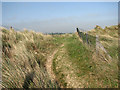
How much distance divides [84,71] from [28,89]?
109 inches

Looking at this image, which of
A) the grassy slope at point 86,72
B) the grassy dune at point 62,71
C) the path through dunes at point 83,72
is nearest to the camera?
the grassy dune at point 62,71

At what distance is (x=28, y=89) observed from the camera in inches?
103

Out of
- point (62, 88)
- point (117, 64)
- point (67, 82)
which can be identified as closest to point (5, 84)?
point (62, 88)

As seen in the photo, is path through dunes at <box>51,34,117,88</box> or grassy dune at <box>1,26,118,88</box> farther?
path through dunes at <box>51,34,117,88</box>

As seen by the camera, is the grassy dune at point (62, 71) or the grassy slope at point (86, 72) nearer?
the grassy dune at point (62, 71)

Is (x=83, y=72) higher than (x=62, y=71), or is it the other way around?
(x=83, y=72)

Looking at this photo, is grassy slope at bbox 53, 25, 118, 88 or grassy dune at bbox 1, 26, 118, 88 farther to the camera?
grassy slope at bbox 53, 25, 118, 88

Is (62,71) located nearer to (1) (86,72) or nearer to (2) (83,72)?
(2) (83,72)

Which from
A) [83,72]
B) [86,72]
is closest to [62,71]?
[83,72]

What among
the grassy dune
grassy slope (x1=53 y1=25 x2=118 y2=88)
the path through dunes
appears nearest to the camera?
the grassy dune

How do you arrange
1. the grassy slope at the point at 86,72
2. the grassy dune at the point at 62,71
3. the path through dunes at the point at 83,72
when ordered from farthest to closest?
1. the path through dunes at the point at 83,72
2. the grassy slope at the point at 86,72
3. the grassy dune at the point at 62,71

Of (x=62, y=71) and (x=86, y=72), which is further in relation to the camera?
(x=62, y=71)

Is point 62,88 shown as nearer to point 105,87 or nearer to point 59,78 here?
point 59,78

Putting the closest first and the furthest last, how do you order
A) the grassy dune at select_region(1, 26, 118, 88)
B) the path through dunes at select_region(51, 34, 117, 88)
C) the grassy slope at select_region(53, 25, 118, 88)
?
1. the grassy dune at select_region(1, 26, 118, 88)
2. the grassy slope at select_region(53, 25, 118, 88)
3. the path through dunes at select_region(51, 34, 117, 88)
